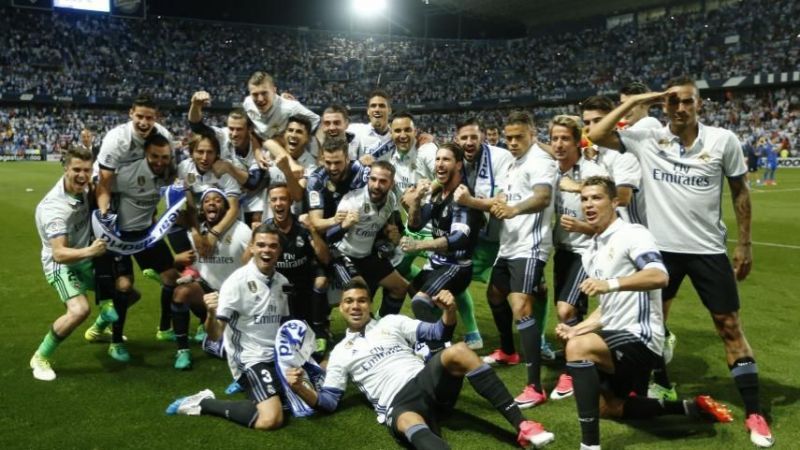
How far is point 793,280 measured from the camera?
930cm

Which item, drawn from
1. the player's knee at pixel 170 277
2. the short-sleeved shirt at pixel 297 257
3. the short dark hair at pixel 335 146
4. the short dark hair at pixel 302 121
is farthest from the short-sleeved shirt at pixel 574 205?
the player's knee at pixel 170 277

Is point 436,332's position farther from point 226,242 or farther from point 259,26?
point 259,26

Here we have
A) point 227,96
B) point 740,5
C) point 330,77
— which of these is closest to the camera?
point 740,5

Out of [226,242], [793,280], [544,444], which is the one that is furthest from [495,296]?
[793,280]

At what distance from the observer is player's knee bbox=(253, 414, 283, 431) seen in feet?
14.8

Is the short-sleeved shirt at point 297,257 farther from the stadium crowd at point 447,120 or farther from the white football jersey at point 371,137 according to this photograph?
the stadium crowd at point 447,120

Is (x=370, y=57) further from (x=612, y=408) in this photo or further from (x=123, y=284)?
(x=612, y=408)

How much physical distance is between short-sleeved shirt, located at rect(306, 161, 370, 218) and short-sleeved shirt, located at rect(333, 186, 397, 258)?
0.06m

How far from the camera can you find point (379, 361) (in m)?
4.55

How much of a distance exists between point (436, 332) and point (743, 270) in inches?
93.1

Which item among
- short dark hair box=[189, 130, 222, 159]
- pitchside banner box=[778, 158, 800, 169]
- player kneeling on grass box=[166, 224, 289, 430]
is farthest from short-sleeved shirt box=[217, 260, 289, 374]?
pitchside banner box=[778, 158, 800, 169]

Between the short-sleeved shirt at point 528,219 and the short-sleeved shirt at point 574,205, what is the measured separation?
0.14 meters

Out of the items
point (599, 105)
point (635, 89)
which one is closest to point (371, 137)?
point (599, 105)

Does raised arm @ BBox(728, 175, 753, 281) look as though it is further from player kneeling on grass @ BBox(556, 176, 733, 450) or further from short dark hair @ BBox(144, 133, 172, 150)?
short dark hair @ BBox(144, 133, 172, 150)
